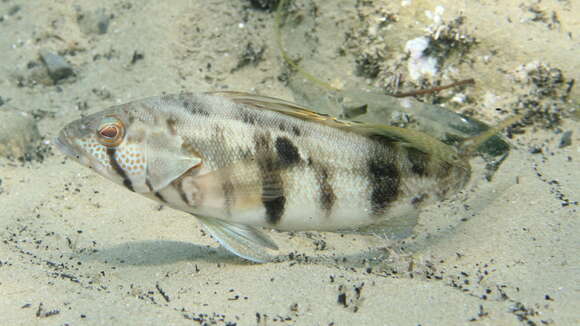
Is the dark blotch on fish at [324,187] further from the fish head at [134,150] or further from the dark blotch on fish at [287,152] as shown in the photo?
the fish head at [134,150]

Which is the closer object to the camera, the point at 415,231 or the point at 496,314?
the point at 496,314

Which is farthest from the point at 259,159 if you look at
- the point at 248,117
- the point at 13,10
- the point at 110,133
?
the point at 13,10

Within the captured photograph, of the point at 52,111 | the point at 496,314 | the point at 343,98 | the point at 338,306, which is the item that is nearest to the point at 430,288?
the point at 496,314

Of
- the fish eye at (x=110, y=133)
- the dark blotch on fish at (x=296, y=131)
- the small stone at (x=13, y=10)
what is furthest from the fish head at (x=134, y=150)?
the small stone at (x=13, y=10)

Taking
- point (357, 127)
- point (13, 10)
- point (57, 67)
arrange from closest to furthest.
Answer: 1. point (357, 127)
2. point (57, 67)
3. point (13, 10)

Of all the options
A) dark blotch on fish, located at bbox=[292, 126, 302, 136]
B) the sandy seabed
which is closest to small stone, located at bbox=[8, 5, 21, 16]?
the sandy seabed

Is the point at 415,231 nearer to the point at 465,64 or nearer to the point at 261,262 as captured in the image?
the point at 261,262

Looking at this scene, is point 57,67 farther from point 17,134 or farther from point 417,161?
point 417,161

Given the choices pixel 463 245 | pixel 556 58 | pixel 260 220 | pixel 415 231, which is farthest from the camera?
pixel 556 58
